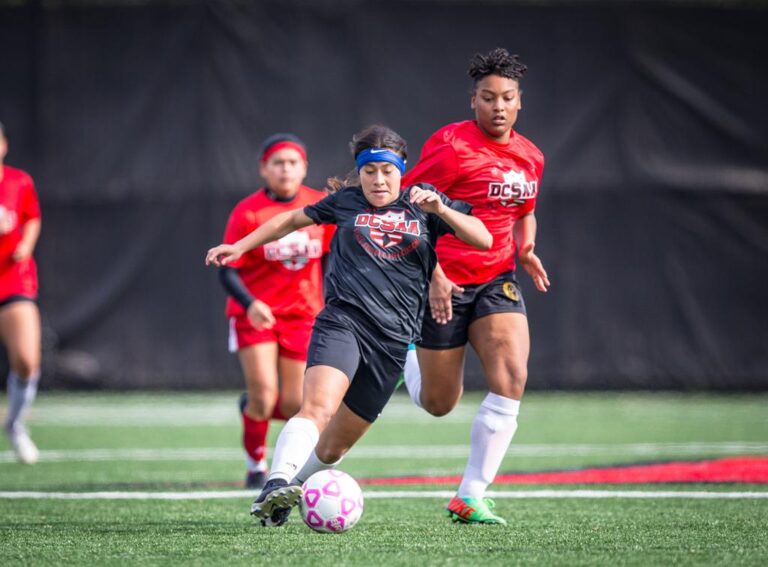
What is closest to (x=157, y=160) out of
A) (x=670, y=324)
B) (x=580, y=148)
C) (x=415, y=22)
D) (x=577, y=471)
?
(x=415, y=22)

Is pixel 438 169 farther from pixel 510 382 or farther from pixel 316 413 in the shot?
pixel 316 413

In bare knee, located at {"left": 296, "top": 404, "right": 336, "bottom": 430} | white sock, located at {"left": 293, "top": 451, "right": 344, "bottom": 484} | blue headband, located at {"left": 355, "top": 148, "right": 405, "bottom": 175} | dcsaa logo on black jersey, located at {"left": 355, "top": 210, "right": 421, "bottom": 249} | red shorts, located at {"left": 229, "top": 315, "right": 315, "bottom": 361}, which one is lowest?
white sock, located at {"left": 293, "top": 451, "right": 344, "bottom": 484}

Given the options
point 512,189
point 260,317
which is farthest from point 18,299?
point 512,189

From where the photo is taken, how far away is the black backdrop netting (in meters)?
13.6

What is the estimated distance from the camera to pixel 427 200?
16.4ft

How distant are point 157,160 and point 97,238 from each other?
1.21 metres

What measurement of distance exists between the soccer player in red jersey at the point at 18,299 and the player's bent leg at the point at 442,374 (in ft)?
13.1

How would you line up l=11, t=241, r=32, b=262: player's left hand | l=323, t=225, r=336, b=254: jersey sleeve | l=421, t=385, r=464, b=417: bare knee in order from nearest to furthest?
l=421, t=385, r=464, b=417: bare knee < l=323, t=225, r=336, b=254: jersey sleeve < l=11, t=241, r=32, b=262: player's left hand

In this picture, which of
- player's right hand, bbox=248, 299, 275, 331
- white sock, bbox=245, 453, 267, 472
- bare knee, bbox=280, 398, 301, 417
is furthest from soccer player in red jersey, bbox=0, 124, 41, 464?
player's right hand, bbox=248, 299, 275, 331

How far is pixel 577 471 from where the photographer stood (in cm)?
773

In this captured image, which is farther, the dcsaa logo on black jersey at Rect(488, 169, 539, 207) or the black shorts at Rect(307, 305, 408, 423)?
the dcsaa logo on black jersey at Rect(488, 169, 539, 207)

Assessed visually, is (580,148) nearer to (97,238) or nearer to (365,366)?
(97,238)

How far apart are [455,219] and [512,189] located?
0.80 m

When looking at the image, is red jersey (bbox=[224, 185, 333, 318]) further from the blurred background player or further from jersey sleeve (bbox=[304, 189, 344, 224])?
jersey sleeve (bbox=[304, 189, 344, 224])
